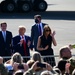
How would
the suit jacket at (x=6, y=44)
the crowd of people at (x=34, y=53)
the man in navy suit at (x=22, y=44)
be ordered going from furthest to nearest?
the suit jacket at (x=6, y=44), the man in navy suit at (x=22, y=44), the crowd of people at (x=34, y=53)

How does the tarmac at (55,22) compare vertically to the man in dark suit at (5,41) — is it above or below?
below

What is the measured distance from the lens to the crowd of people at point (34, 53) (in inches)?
545

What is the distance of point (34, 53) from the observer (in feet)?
46.9

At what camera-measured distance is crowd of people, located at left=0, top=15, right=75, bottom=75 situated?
45.4ft

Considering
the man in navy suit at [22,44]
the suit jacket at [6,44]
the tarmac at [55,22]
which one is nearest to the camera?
the man in navy suit at [22,44]

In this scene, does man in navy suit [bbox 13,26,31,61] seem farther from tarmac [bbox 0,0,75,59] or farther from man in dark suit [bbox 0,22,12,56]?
tarmac [bbox 0,0,75,59]

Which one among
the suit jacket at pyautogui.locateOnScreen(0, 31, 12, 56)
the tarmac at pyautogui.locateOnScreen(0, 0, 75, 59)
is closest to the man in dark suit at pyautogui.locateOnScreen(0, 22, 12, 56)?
the suit jacket at pyautogui.locateOnScreen(0, 31, 12, 56)

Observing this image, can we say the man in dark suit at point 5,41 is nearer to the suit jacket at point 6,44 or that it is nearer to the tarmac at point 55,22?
the suit jacket at point 6,44

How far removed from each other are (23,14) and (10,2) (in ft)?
4.84

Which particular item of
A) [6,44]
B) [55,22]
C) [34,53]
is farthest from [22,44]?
[55,22]

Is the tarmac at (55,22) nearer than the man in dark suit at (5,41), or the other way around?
the man in dark suit at (5,41)

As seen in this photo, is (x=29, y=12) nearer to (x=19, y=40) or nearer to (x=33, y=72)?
(x=19, y=40)

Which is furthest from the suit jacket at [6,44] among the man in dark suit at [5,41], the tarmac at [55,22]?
the tarmac at [55,22]

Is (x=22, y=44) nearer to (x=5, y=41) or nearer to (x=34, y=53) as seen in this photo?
(x=5, y=41)
